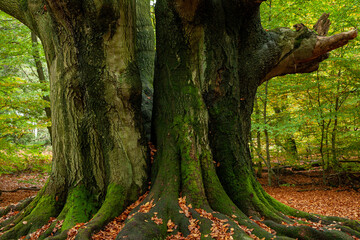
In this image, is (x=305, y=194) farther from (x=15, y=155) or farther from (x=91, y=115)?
(x=15, y=155)

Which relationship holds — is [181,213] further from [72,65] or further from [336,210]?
[336,210]

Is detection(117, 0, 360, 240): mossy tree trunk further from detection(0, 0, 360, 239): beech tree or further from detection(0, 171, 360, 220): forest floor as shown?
detection(0, 171, 360, 220): forest floor

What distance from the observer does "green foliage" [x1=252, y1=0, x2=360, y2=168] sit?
325 inches

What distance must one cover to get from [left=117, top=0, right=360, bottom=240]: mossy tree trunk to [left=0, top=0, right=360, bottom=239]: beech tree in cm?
2

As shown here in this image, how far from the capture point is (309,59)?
180 inches

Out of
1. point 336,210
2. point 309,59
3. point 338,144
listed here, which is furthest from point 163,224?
point 338,144

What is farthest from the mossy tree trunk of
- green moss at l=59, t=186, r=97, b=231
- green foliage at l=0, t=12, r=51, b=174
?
green foliage at l=0, t=12, r=51, b=174

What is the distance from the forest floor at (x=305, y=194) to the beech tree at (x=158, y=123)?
3.69 metres

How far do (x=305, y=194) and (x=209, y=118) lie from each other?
25.2ft

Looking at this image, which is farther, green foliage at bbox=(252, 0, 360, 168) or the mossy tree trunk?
green foliage at bbox=(252, 0, 360, 168)

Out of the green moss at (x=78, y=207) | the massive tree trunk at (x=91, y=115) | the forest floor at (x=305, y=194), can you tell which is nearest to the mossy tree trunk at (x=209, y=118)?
the massive tree trunk at (x=91, y=115)

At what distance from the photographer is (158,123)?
3754 mm

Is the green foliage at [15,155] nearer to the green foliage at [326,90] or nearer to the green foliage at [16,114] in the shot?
the green foliage at [16,114]

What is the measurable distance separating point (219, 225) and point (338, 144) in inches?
361
